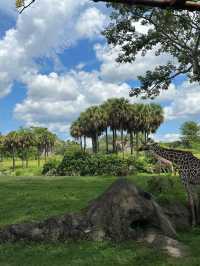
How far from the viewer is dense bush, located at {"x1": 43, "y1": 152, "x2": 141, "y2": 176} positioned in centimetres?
5034

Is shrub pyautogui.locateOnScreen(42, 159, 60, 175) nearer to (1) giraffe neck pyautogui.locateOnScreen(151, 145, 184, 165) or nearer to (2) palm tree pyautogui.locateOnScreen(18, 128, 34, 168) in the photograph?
(1) giraffe neck pyautogui.locateOnScreen(151, 145, 184, 165)

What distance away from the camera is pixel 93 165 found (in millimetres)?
50500

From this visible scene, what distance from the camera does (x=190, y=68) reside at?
24.3 m

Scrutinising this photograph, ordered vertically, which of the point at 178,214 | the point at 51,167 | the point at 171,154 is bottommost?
the point at 178,214

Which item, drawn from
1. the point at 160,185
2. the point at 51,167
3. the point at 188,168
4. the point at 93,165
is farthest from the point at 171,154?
the point at 51,167

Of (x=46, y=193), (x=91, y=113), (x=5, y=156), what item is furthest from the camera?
(x=5, y=156)

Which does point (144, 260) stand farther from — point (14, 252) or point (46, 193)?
point (46, 193)

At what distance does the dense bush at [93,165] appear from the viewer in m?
50.3

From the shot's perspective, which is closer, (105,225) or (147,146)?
(105,225)

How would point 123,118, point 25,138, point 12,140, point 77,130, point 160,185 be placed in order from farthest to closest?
point 77,130
point 25,138
point 12,140
point 123,118
point 160,185

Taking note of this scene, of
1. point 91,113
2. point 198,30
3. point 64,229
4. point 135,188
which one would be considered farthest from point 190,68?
point 91,113

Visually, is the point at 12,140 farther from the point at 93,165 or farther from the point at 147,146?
the point at 147,146

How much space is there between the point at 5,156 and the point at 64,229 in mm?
136920

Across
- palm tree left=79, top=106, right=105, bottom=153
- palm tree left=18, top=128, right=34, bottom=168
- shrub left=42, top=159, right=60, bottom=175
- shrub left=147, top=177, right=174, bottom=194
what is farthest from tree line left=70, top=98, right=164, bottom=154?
shrub left=147, top=177, right=174, bottom=194
